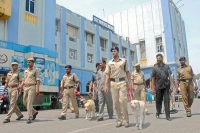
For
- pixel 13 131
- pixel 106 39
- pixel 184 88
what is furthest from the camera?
pixel 106 39

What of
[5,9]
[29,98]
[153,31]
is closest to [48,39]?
[5,9]

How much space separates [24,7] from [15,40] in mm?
3191

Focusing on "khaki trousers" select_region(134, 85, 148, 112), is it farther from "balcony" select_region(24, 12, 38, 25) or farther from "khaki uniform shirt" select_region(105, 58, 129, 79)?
"balcony" select_region(24, 12, 38, 25)

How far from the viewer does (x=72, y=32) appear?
26266 mm

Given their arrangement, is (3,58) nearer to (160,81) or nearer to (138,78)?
(138,78)

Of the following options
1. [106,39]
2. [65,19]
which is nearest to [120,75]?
[65,19]

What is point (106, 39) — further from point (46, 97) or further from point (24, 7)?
point (46, 97)

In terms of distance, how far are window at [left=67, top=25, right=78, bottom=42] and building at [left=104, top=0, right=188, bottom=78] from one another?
1366cm

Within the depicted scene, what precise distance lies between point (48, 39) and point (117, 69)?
51.9ft

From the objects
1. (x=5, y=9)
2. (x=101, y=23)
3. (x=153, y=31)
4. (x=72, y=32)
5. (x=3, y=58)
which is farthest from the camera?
(x=153, y=31)

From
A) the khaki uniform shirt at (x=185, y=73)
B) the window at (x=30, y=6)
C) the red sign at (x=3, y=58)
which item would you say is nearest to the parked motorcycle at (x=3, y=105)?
the red sign at (x=3, y=58)

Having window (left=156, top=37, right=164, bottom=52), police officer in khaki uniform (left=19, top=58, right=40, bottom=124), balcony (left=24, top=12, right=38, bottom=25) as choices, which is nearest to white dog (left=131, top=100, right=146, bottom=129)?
police officer in khaki uniform (left=19, top=58, right=40, bottom=124)

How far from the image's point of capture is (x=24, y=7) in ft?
60.6

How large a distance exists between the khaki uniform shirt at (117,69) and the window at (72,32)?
20.3 metres
